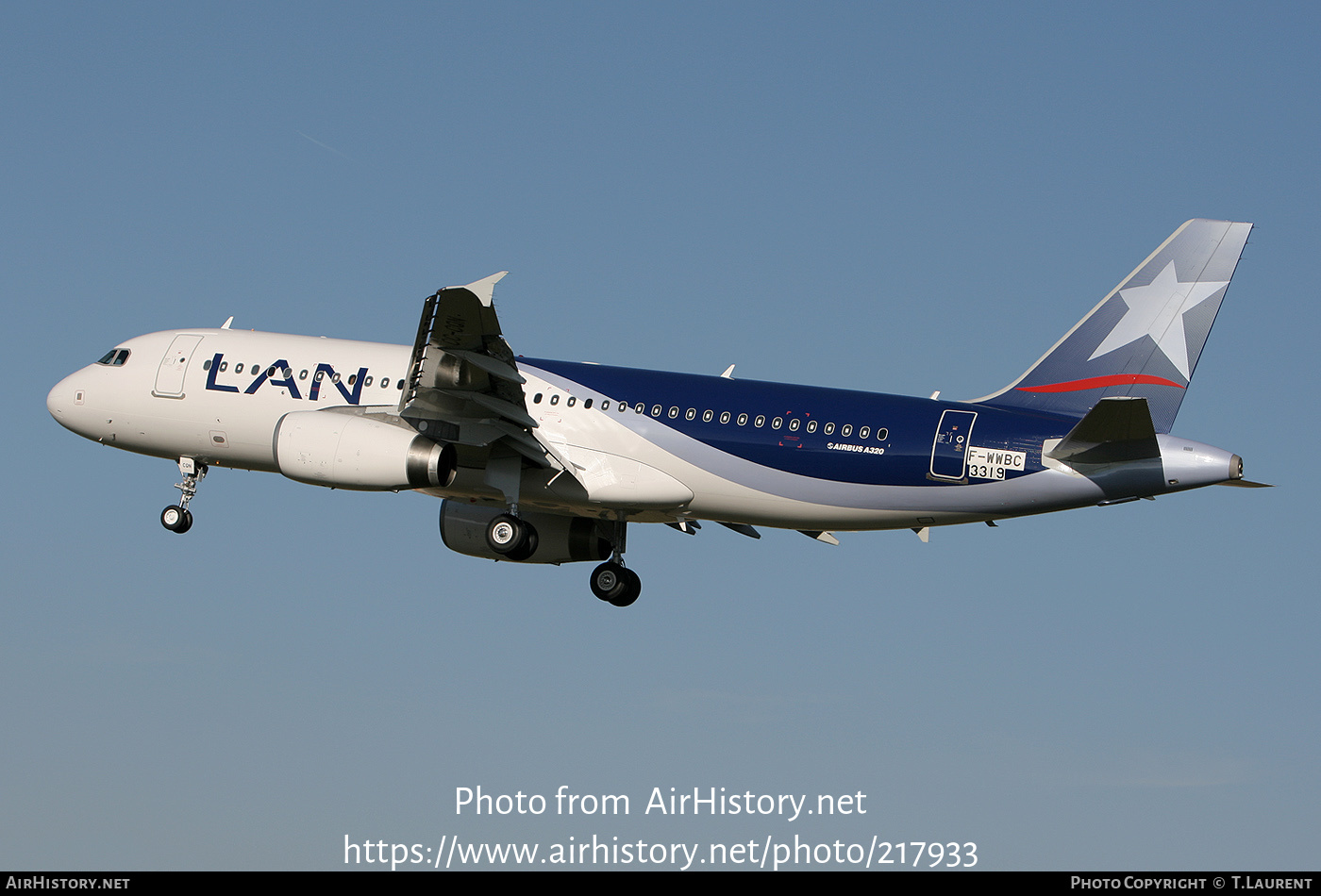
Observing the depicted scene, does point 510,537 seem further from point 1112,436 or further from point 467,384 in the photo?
point 1112,436

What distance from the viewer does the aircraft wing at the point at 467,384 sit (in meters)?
27.1

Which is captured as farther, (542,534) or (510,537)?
(542,534)

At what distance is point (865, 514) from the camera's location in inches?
1110

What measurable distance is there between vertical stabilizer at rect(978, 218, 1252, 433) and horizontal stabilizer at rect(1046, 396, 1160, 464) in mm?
1358

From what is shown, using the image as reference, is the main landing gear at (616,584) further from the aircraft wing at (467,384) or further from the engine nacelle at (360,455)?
the engine nacelle at (360,455)

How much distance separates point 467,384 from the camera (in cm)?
2898

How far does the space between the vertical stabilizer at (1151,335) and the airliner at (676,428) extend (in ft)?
0.11

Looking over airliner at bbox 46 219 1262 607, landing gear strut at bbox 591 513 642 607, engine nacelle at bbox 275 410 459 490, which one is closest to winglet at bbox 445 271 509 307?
airliner at bbox 46 219 1262 607

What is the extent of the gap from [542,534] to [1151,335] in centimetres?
1406

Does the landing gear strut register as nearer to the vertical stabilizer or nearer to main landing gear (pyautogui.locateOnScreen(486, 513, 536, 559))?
main landing gear (pyautogui.locateOnScreen(486, 513, 536, 559))

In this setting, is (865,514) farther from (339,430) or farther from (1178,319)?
(339,430)

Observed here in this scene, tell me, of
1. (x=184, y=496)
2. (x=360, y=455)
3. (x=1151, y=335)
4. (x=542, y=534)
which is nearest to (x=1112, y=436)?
(x=1151, y=335)

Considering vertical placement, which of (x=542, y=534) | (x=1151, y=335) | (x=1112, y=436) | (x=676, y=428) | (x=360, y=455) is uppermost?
(x=1151, y=335)

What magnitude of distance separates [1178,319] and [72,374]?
80.0 ft
